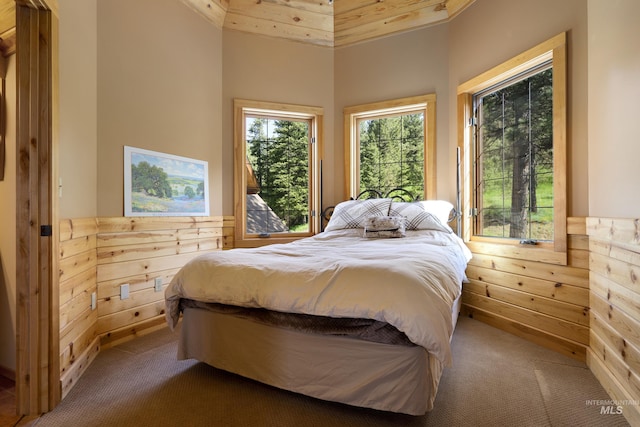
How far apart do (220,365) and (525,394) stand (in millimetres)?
1647

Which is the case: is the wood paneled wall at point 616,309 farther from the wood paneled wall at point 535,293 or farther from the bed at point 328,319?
the bed at point 328,319

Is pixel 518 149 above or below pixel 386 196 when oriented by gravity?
above

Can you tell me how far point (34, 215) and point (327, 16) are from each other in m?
3.56

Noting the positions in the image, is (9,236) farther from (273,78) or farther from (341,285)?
(273,78)

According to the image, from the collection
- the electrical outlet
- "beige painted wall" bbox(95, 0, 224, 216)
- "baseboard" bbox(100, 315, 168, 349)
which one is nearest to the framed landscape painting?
"beige painted wall" bbox(95, 0, 224, 216)

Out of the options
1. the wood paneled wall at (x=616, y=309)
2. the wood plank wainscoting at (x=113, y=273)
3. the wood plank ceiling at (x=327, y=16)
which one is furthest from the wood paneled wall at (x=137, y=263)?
the wood paneled wall at (x=616, y=309)

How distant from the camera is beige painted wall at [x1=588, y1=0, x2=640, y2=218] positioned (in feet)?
5.08

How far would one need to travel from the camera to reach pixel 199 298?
1.85 metres

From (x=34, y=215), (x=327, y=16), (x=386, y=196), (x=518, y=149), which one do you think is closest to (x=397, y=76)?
(x=327, y=16)

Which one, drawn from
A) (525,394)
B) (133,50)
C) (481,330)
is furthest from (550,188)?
(133,50)

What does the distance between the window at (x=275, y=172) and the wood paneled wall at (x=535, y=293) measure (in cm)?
180

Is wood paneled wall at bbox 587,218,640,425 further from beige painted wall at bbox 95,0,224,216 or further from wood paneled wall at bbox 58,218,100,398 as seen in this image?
beige painted wall at bbox 95,0,224,216

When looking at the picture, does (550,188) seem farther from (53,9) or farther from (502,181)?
(53,9)

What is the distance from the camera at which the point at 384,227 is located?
2840 mm
